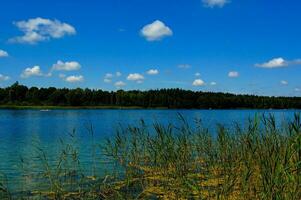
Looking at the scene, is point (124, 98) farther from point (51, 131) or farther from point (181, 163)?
point (181, 163)

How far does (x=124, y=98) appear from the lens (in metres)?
181

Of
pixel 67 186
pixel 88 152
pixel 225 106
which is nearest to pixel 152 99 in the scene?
pixel 225 106

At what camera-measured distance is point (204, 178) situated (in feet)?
32.4

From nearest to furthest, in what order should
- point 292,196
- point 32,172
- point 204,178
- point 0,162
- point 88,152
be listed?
1. point 292,196
2. point 204,178
3. point 32,172
4. point 0,162
5. point 88,152

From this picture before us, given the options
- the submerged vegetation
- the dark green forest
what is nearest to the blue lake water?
the submerged vegetation

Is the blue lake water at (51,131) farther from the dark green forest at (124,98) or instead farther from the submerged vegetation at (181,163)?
the dark green forest at (124,98)

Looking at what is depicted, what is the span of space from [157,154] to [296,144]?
4.43 meters

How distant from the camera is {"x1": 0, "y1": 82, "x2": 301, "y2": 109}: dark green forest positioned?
555ft

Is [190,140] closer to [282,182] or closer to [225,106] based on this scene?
[282,182]

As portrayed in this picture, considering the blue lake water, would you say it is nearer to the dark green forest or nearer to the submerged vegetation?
the submerged vegetation

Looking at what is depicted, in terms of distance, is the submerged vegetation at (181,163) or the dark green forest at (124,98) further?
the dark green forest at (124,98)

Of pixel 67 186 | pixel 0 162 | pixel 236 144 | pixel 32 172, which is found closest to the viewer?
pixel 236 144

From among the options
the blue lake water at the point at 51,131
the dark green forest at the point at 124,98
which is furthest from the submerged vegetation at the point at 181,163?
the dark green forest at the point at 124,98

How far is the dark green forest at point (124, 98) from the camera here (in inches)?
6663
